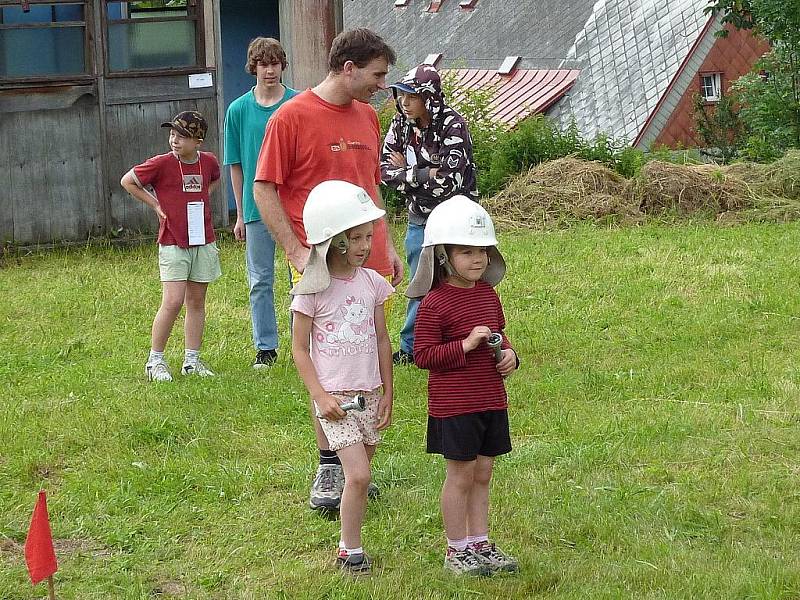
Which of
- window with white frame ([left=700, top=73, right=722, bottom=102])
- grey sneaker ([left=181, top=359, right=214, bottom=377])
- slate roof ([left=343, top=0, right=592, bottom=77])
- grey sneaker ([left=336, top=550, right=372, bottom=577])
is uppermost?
slate roof ([left=343, top=0, right=592, bottom=77])

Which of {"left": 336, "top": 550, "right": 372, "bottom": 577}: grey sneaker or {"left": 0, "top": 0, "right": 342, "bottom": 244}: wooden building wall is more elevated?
{"left": 0, "top": 0, "right": 342, "bottom": 244}: wooden building wall

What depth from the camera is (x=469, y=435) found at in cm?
445

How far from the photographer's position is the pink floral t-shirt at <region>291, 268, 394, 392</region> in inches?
183

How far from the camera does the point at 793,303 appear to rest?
9234mm

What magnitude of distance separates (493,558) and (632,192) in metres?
10.4

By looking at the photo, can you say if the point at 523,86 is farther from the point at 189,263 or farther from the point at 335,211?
the point at 335,211

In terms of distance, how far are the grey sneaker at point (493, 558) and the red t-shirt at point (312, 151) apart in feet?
4.74

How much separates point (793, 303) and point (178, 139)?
4708 mm

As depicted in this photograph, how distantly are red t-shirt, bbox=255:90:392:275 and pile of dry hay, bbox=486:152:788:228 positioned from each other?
8589 mm

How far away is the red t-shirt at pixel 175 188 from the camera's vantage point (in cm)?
778

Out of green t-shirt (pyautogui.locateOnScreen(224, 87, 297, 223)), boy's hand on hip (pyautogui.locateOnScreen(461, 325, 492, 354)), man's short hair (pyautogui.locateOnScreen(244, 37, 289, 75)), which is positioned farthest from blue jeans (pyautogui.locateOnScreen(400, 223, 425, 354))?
boy's hand on hip (pyautogui.locateOnScreen(461, 325, 492, 354))

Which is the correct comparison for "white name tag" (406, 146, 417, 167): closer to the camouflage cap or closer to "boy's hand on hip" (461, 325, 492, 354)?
the camouflage cap

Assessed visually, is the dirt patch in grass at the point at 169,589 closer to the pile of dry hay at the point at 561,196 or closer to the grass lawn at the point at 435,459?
the grass lawn at the point at 435,459

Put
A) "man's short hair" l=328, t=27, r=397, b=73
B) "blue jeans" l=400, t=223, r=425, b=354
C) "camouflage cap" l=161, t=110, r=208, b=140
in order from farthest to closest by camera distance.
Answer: "blue jeans" l=400, t=223, r=425, b=354
"camouflage cap" l=161, t=110, r=208, b=140
"man's short hair" l=328, t=27, r=397, b=73
